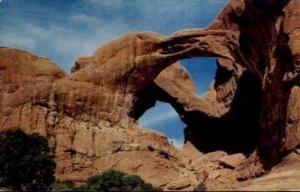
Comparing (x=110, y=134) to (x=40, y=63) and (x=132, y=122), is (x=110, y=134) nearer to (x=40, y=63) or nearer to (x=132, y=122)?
(x=132, y=122)

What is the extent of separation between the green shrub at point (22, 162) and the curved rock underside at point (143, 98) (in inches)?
320

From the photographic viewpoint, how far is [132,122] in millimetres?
→ 56438

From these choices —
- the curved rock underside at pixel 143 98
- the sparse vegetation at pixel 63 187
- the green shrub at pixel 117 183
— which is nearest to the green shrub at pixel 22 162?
the green shrub at pixel 117 183

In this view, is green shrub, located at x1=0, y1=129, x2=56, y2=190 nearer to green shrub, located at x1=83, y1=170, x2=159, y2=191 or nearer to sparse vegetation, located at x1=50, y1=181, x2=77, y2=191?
green shrub, located at x1=83, y1=170, x2=159, y2=191

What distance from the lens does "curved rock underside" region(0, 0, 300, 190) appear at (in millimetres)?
49250

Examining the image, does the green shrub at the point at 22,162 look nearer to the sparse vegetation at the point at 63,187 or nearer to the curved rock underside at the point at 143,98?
the sparse vegetation at the point at 63,187

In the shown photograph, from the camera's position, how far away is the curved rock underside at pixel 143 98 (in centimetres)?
4925

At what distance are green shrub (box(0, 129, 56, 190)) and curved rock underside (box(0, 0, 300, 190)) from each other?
812 cm

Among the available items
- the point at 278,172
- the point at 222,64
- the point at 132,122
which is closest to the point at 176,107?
the point at 222,64

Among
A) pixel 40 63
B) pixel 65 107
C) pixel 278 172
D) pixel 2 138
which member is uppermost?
pixel 40 63

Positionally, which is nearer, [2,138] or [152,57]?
[2,138]

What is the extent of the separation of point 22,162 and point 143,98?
76.3ft

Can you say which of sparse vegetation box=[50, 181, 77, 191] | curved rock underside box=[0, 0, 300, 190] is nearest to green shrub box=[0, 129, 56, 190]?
sparse vegetation box=[50, 181, 77, 191]

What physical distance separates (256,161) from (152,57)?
501 inches
